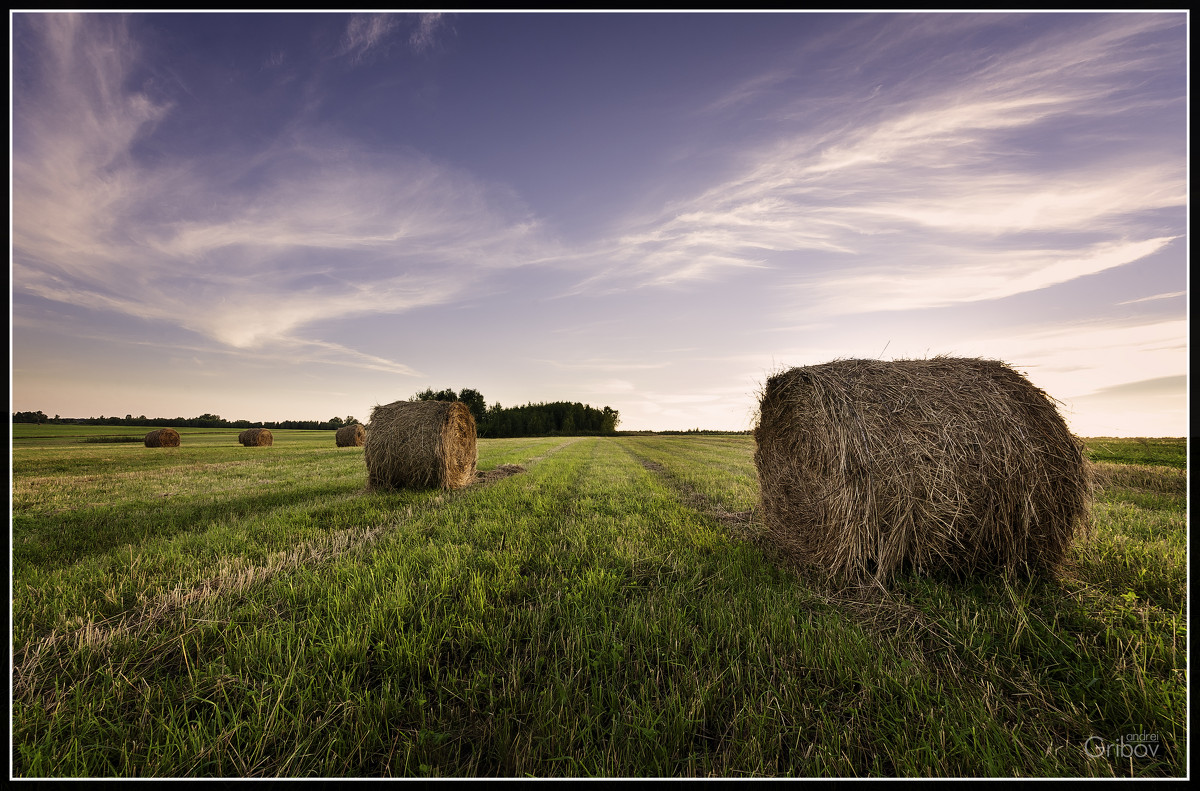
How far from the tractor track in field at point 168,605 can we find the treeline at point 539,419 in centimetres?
7115

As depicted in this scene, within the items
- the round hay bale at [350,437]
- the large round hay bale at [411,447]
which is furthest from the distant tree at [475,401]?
the large round hay bale at [411,447]

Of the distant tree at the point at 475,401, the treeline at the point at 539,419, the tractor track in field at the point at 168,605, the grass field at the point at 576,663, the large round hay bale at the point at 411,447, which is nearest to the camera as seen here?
the grass field at the point at 576,663

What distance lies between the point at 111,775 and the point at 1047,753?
4.30m

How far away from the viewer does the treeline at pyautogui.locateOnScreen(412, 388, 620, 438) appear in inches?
3253

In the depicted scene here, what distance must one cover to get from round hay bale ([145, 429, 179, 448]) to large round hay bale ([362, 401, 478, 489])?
30.3 m

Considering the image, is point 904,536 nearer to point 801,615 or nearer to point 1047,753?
point 801,615

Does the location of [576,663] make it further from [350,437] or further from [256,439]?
[256,439]

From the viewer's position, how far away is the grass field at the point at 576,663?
6.85 feet

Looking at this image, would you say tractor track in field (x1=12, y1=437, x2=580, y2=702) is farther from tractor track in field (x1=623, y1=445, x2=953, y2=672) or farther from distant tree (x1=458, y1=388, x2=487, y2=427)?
distant tree (x1=458, y1=388, x2=487, y2=427)

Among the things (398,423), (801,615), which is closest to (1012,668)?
(801,615)

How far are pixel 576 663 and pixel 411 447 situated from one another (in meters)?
8.85

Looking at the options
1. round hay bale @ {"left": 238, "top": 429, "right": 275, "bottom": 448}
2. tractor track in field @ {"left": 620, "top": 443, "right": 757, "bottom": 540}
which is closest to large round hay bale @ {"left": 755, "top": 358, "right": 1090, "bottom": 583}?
tractor track in field @ {"left": 620, "top": 443, "right": 757, "bottom": 540}

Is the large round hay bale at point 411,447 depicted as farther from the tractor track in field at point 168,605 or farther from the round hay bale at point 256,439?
the round hay bale at point 256,439

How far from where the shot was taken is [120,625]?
330cm
